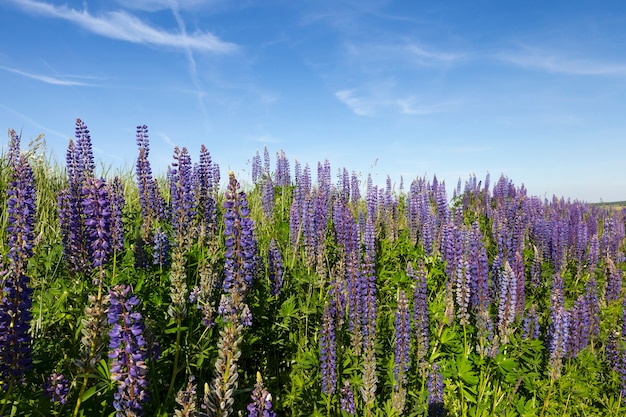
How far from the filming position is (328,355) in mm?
3328

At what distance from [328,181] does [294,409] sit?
783 centimetres

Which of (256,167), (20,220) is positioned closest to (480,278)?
(20,220)

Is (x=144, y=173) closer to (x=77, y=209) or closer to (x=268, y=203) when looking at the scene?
(x=77, y=209)

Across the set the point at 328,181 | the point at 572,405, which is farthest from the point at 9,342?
the point at 328,181

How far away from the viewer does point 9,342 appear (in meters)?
2.11

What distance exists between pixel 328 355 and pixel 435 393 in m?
0.90

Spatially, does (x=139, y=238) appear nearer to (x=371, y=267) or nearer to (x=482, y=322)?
(x=371, y=267)

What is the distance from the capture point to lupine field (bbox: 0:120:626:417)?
2166 millimetres

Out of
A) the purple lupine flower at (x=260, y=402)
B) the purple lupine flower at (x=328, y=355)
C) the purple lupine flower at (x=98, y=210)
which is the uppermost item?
the purple lupine flower at (x=98, y=210)

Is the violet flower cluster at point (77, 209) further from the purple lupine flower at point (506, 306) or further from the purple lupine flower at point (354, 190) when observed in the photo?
the purple lupine flower at point (354, 190)

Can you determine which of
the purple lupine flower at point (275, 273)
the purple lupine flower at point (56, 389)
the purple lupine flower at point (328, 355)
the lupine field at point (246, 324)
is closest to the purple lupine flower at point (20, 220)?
the lupine field at point (246, 324)

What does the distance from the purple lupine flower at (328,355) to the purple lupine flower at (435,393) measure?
2.50ft

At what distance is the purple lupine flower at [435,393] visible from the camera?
325 centimetres

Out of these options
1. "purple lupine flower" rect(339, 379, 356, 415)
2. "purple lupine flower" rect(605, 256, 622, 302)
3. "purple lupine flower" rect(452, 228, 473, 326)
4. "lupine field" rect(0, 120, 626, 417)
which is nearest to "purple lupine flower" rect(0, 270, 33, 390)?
"lupine field" rect(0, 120, 626, 417)
